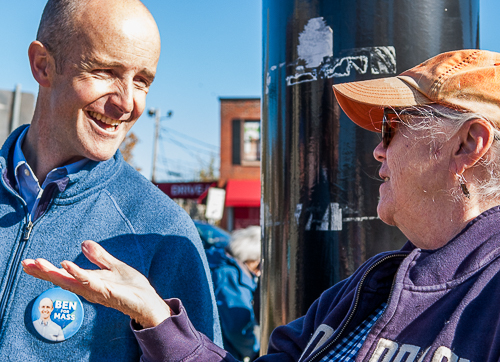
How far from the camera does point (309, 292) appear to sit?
209 cm

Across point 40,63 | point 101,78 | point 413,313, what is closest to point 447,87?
point 413,313

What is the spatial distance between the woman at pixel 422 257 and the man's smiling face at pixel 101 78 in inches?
18.9

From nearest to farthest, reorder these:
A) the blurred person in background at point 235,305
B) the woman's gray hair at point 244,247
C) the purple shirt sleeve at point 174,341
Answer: the purple shirt sleeve at point 174,341 < the blurred person in background at point 235,305 < the woman's gray hair at point 244,247

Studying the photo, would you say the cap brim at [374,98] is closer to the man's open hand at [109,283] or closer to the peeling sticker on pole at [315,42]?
the peeling sticker on pole at [315,42]

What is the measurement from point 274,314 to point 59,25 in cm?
147

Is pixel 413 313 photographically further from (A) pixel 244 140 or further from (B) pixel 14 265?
(A) pixel 244 140

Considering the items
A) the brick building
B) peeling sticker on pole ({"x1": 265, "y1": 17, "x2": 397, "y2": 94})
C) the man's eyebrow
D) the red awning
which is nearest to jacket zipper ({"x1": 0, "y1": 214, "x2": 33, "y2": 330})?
the man's eyebrow

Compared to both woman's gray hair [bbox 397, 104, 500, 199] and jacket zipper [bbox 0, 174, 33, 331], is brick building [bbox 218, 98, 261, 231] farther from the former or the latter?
woman's gray hair [bbox 397, 104, 500, 199]

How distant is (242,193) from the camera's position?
22812 mm

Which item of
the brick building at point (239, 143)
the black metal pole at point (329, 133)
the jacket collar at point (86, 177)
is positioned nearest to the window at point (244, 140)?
the brick building at point (239, 143)

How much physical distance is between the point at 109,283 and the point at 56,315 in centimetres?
30

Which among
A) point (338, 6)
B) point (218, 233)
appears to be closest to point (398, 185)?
point (338, 6)

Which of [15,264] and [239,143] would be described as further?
[239,143]

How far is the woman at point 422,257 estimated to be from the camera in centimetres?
138
